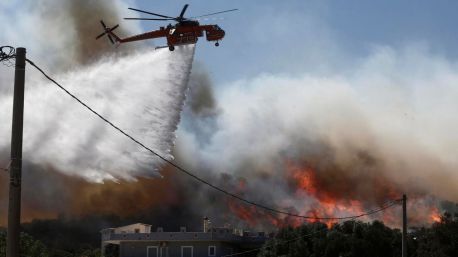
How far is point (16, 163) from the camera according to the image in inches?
932

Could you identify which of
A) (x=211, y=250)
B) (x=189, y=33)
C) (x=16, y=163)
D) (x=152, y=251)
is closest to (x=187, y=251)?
(x=211, y=250)

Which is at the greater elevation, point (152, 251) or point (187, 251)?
point (187, 251)

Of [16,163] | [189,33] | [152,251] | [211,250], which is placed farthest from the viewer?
[152,251]

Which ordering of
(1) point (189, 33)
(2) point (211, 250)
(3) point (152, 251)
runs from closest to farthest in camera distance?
(1) point (189, 33)
(2) point (211, 250)
(3) point (152, 251)

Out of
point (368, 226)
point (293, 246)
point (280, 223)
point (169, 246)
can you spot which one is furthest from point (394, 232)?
point (280, 223)

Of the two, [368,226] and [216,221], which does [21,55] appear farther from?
[216,221]

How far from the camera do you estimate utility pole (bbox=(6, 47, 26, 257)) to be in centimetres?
2320

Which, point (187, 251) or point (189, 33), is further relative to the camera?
point (187, 251)

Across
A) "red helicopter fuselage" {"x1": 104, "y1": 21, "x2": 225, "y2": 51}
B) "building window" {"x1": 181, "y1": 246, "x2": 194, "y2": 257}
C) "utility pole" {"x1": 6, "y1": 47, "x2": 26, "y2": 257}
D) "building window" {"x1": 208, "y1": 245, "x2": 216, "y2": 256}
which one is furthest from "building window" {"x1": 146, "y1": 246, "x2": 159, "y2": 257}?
"utility pole" {"x1": 6, "y1": 47, "x2": 26, "y2": 257}

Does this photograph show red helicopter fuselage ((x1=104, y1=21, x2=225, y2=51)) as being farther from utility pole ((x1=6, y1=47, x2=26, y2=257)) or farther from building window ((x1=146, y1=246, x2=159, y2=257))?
utility pole ((x1=6, y1=47, x2=26, y2=257))

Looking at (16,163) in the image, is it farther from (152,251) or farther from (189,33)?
(152,251)

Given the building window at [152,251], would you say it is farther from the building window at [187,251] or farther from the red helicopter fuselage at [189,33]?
the red helicopter fuselage at [189,33]

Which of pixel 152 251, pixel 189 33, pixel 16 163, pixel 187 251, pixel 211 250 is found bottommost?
pixel 152 251

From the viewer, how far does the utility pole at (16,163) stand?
23205mm
